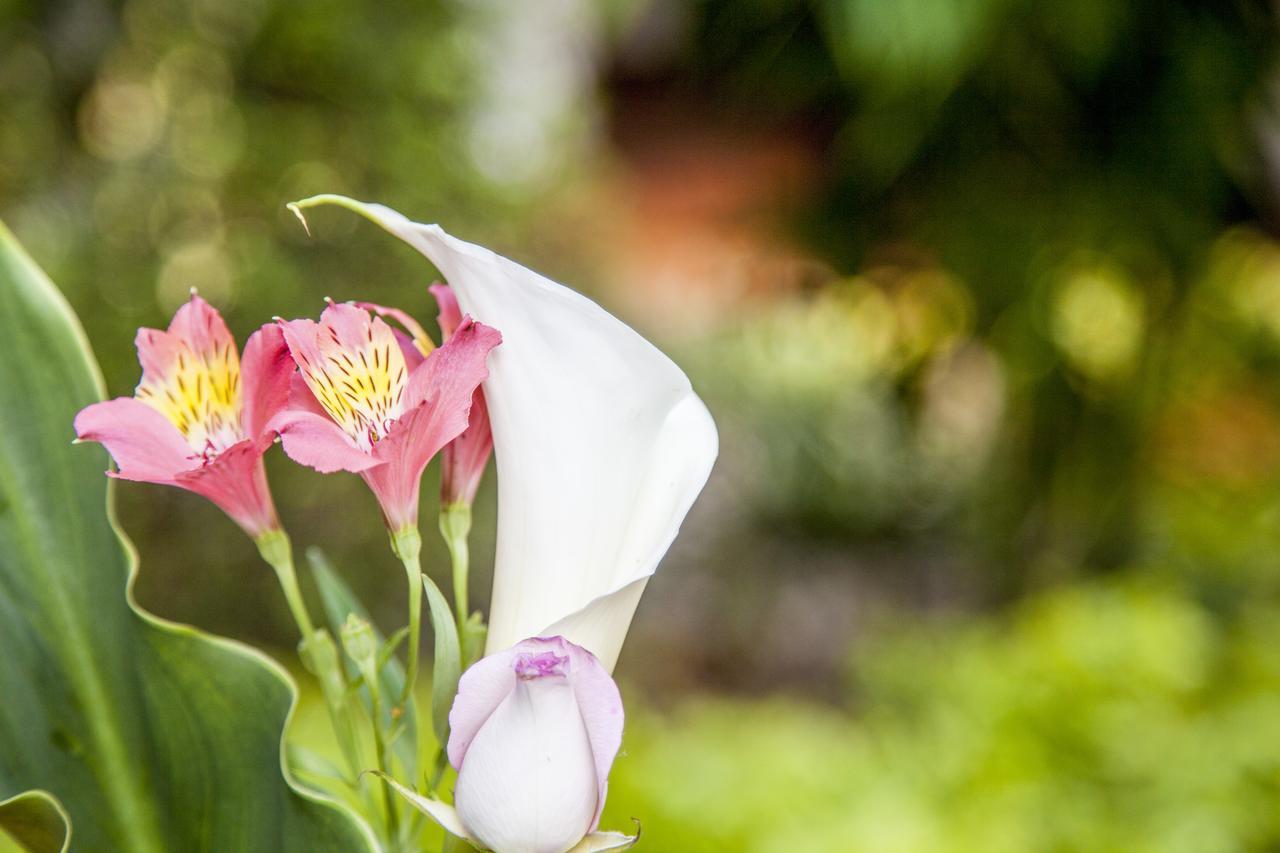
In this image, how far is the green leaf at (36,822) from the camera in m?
0.24

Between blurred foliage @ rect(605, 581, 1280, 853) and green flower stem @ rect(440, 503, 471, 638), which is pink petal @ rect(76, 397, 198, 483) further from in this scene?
blurred foliage @ rect(605, 581, 1280, 853)

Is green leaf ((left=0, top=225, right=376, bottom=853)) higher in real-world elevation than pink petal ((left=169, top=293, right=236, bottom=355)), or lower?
lower

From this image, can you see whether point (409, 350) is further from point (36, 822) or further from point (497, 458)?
point (36, 822)

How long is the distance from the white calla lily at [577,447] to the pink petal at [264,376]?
33 millimetres

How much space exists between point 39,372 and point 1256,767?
118 cm

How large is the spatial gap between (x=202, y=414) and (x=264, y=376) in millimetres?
27

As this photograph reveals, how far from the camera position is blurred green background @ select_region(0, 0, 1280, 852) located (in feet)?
3.65

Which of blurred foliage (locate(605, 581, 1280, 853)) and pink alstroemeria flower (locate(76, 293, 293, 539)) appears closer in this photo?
pink alstroemeria flower (locate(76, 293, 293, 539))

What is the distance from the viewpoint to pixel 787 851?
2.89 ft

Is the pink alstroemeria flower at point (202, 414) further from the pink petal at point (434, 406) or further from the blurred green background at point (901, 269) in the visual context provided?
the blurred green background at point (901, 269)

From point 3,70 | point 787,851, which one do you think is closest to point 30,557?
point 787,851

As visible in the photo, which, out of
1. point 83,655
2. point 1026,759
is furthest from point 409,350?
point 1026,759

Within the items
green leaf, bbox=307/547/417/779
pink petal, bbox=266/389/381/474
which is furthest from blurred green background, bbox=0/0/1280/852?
pink petal, bbox=266/389/381/474

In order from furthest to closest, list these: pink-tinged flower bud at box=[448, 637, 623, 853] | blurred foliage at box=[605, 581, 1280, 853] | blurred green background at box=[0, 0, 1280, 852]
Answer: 1. blurred green background at box=[0, 0, 1280, 852]
2. blurred foliage at box=[605, 581, 1280, 853]
3. pink-tinged flower bud at box=[448, 637, 623, 853]
